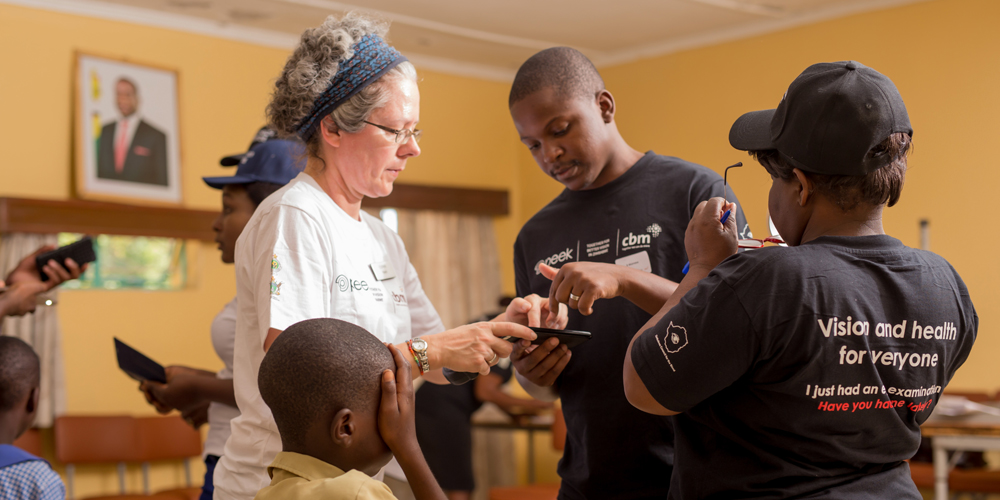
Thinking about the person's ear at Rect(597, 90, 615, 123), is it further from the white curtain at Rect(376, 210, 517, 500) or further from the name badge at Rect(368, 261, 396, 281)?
the white curtain at Rect(376, 210, 517, 500)

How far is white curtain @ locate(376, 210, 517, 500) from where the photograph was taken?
6.84m

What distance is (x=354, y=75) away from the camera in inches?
70.5

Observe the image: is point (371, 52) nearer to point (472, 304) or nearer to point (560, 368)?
point (560, 368)

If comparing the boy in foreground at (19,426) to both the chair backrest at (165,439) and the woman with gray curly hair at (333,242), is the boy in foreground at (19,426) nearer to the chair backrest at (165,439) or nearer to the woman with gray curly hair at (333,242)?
the woman with gray curly hair at (333,242)

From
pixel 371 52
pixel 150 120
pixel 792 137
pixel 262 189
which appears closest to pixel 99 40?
pixel 150 120

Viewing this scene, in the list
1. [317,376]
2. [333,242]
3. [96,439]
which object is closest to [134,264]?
[96,439]

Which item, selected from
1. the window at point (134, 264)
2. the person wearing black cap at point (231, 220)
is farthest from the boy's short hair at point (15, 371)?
the window at point (134, 264)

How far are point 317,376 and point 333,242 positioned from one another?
17.2 inches

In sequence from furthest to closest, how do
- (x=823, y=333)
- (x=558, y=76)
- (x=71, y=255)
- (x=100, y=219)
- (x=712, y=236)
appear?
1. (x=100, y=219)
2. (x=71, y=255)
3. (x=558, y=76)
4. (x=712, y=236)
5. (x=823, y=333)

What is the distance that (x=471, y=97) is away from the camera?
7.39m

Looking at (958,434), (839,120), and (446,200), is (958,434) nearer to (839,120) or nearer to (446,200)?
(839,120)

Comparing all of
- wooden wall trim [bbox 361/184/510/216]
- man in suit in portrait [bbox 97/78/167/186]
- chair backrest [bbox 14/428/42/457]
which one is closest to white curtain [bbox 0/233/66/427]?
chair backrest [bbox 14/428/42/457]

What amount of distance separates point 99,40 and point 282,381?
16.4 ft

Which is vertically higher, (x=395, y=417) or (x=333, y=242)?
(x=333, y=242)
